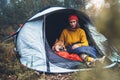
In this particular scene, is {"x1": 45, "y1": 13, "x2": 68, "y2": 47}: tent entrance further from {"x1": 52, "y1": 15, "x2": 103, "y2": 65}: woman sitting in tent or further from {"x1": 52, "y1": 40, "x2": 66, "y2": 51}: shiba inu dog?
{"x1": 52, "y1": 40, "x2": 66, "y2": 51}: shiba inu dog

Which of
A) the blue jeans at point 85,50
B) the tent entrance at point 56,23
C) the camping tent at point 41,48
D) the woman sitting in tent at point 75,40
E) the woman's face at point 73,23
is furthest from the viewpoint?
the tent entrance at point 56,23

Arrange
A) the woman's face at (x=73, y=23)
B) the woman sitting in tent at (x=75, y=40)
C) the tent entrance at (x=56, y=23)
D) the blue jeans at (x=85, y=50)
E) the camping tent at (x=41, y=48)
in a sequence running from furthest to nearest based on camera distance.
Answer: the tent entrance at (x=56, y=23), the woman's face at (x=73, y=23), the woman sitting in tent at (x=75, y=40), the blue jeans at (x=85, y=50), the camping tent at (x=41, y=48)

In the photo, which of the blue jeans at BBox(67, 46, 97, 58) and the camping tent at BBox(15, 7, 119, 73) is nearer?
the camping tent at BBox(15, 7, 119, 73)

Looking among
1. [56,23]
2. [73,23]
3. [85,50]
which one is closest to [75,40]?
[73,23]

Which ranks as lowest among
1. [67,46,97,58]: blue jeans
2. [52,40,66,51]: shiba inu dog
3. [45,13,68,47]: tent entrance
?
[67,46,97,58]: blue jeans

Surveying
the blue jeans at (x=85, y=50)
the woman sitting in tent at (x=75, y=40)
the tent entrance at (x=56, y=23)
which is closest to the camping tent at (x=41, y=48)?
the blue jeans at (x=85, y=50)

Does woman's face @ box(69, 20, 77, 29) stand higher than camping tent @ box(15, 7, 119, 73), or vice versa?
woman's face @ box(69, 20, 77, 29)

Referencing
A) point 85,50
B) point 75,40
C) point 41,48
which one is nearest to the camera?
point 41,48

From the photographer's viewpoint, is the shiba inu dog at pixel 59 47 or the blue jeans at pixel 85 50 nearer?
the blue jeans at pixel 85 50

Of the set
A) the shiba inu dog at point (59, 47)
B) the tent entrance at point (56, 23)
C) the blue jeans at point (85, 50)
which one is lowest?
the blue jeans at point (85, 50)

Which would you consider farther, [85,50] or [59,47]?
[59,47]

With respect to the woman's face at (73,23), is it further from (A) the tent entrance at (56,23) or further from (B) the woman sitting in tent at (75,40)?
(A) the tent entrance at (56,23)

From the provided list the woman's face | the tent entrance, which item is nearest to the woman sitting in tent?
the woman's face

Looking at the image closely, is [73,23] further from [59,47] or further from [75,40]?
[59,47]
